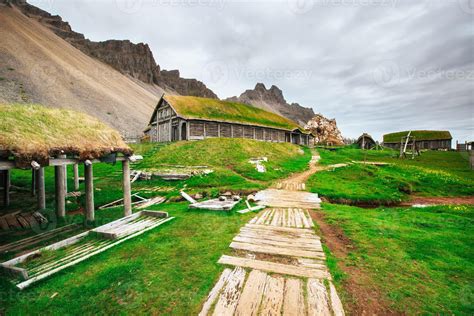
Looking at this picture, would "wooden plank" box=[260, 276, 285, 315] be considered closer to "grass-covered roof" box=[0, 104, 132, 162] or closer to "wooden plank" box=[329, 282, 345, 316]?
"wooden plank" box=[329, 282, 345, 316]

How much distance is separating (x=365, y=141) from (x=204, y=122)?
43493 mm

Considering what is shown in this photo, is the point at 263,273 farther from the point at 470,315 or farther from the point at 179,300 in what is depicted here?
the point at 470,315

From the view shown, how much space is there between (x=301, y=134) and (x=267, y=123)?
12.3 meters

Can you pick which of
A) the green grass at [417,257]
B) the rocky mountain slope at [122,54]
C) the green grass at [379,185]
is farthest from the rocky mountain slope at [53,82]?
the green grass at [417,257]

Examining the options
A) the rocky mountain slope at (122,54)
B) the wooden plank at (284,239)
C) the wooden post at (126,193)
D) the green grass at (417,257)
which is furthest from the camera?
the rocky mountain slope at (122,54)

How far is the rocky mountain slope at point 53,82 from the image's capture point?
52.2 metres

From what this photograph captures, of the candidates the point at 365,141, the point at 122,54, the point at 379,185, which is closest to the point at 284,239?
the point at 379,185

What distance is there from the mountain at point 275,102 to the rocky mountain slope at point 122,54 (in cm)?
4850

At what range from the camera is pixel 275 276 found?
459 cm

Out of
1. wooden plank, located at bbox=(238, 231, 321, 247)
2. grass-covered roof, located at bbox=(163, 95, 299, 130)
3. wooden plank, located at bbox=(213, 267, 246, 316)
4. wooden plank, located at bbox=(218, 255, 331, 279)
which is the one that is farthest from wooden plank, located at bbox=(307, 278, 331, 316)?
grass-covered roof, located at bbox=(163, 95, 299, 130)

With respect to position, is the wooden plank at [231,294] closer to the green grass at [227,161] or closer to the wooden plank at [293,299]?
the wooden plank at [293,299]

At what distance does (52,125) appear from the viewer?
7078mm

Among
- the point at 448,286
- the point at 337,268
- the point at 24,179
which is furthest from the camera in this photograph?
the point at 24,179

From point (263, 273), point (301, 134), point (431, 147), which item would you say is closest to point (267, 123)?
point (301, 134)
